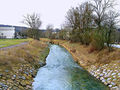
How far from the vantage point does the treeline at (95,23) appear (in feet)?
45.6

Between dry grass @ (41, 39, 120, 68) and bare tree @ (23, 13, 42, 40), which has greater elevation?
bare tree @ (23, 13, 42, 40)

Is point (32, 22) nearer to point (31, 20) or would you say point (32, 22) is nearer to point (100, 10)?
point (31, 20)

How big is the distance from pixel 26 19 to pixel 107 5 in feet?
93.5

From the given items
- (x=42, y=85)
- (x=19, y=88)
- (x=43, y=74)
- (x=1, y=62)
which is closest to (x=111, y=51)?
(x=43, y=74)

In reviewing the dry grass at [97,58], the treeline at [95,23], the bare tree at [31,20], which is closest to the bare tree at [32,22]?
the bare tree at [31,20]

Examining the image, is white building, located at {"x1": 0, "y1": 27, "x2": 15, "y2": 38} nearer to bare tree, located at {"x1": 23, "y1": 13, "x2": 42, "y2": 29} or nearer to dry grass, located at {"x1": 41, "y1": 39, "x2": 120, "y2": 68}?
bare tree, located at {"x1": 23, "y1": 13, "x2": 42, "y2": 29}

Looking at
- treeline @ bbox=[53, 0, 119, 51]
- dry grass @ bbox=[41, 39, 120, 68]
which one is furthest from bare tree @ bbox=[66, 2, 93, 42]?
dry grass @ bbox=[41, 39, 120, 68]

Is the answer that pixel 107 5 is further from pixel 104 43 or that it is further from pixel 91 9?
pixel 104 43

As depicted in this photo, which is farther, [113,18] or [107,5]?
[107,5]

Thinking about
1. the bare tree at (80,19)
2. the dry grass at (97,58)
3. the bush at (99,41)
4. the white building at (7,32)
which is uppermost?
the bare tree at (80,19)

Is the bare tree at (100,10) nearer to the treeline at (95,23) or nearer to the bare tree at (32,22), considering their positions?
the treeline at (95,23)

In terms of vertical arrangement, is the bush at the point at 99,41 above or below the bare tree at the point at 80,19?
below

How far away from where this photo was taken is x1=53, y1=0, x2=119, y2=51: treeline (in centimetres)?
1389

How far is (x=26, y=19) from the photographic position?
40.4 metres
